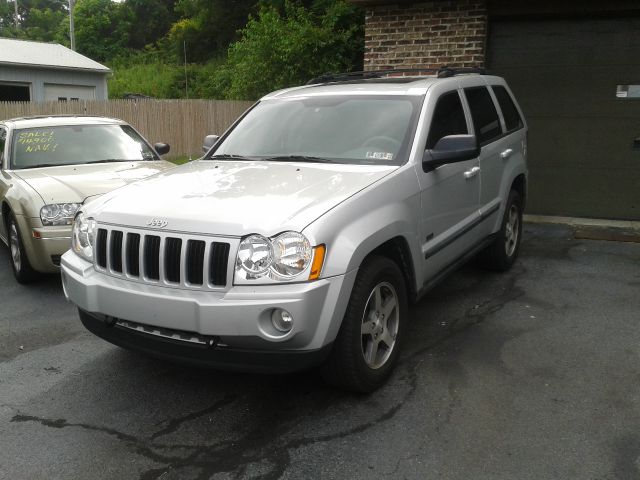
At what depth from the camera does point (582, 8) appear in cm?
792

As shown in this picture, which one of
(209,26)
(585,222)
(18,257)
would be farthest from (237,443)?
(209,26)

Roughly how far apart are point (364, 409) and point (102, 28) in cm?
6013

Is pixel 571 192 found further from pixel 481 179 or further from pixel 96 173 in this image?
pixel 96 173

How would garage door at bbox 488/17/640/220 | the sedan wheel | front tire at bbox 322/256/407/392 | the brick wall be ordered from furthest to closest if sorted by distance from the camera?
the brick wall < garage door at bbox 488/17/640/220 < the sedan wheel < front tire at bbox 322/256/407/392

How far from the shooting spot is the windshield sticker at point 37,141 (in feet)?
22.5

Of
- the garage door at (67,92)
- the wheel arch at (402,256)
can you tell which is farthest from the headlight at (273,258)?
the garage door at (67,92)

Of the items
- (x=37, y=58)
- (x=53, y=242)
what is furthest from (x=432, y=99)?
(x=37, y=58)

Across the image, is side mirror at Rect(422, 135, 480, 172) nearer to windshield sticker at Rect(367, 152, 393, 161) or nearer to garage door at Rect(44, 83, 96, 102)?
windshield sticker at Rect(367, 152, 393, 161)

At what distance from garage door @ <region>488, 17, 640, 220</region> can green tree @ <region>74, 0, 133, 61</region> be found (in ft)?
169

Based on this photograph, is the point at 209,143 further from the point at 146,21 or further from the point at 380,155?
the point at 146,21

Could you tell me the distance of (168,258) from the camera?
10.5ft

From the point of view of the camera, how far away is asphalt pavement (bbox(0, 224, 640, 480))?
9.71ft

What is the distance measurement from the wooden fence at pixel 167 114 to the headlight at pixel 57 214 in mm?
12200

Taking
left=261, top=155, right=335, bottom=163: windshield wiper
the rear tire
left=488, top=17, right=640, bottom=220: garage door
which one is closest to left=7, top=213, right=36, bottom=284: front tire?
left=261, top=155, right=335, bottom=163: windshield wiper
